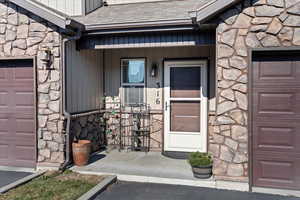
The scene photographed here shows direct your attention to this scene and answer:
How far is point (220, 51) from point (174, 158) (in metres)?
2.77

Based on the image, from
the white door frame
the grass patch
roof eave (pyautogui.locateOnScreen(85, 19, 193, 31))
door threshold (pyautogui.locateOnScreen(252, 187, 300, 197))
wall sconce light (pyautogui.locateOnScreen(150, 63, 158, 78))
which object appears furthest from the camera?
wall sconce light (pyautogui.locateOnScreen(150, 63, 158, 78))

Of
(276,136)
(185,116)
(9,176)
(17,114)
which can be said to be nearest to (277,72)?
(276,136)

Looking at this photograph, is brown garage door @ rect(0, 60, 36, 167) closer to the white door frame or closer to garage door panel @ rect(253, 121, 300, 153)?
the white door frame

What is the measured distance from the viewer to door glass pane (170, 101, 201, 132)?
6330 mm

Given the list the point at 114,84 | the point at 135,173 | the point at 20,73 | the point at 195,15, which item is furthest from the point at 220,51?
the point at 20,73

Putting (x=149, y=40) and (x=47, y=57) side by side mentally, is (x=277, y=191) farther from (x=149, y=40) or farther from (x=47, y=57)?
(x=47, y=57)

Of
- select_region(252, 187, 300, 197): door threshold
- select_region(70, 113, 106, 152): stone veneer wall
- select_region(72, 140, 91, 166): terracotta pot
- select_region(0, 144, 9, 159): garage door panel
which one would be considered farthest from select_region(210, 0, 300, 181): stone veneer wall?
select_region(0, 144, 9, 159): garage door panel

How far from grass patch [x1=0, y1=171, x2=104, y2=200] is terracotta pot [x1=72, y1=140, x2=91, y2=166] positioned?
0.33m

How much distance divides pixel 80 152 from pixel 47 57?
1.96 metres

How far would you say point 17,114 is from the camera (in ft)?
18.0

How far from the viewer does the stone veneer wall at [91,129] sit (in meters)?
5.71

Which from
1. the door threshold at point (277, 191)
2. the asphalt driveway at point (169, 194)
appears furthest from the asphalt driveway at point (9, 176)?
the door threshold at point (277, 191)

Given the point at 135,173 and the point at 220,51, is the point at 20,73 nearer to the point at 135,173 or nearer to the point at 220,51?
the point at 135,173

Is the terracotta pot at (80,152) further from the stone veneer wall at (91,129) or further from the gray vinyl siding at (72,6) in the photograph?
the gray vinyl siding at (72,6)
